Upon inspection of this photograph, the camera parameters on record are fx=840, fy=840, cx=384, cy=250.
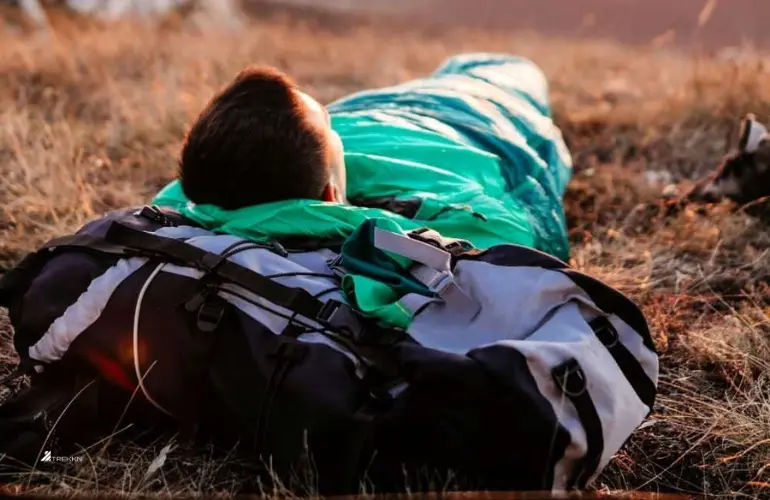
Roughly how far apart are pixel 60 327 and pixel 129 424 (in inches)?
8.8

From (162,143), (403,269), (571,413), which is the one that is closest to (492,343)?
(571,413)

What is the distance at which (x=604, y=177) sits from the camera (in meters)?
3.13

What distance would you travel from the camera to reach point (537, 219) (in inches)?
87.5

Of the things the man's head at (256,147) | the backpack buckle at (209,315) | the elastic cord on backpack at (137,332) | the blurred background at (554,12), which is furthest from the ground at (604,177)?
the blurred background at (554,12)

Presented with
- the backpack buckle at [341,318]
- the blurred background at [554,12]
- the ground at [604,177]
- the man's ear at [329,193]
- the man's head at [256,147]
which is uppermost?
the man's head at [256,147]

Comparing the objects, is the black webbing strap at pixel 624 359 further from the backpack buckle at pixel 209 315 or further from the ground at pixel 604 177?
the backpack buckle at pixel 209 315

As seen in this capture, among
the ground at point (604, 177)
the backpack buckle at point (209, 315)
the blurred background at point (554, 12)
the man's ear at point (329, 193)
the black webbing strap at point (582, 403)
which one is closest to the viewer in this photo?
the black webbing strap at point (582, 403)

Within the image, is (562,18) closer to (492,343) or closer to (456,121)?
(456,121)

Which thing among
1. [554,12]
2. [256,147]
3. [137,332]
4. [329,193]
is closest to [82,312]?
[137,332]

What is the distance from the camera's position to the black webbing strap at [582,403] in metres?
1.33

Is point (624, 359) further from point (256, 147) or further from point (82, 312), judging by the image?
point (82, 312)

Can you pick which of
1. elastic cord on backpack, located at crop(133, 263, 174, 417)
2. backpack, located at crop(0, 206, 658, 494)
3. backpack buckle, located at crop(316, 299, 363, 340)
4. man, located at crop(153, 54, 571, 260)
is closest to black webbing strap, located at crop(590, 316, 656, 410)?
backpack, located at crop(0, 206, 658, 494)

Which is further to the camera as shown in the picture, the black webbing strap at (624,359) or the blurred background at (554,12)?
the blurred background at (554,12)

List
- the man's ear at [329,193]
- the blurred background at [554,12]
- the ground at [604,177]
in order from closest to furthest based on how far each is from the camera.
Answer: the ground at [604,177] → the man's ear at [329,193] → the blurred background at [554,12]
